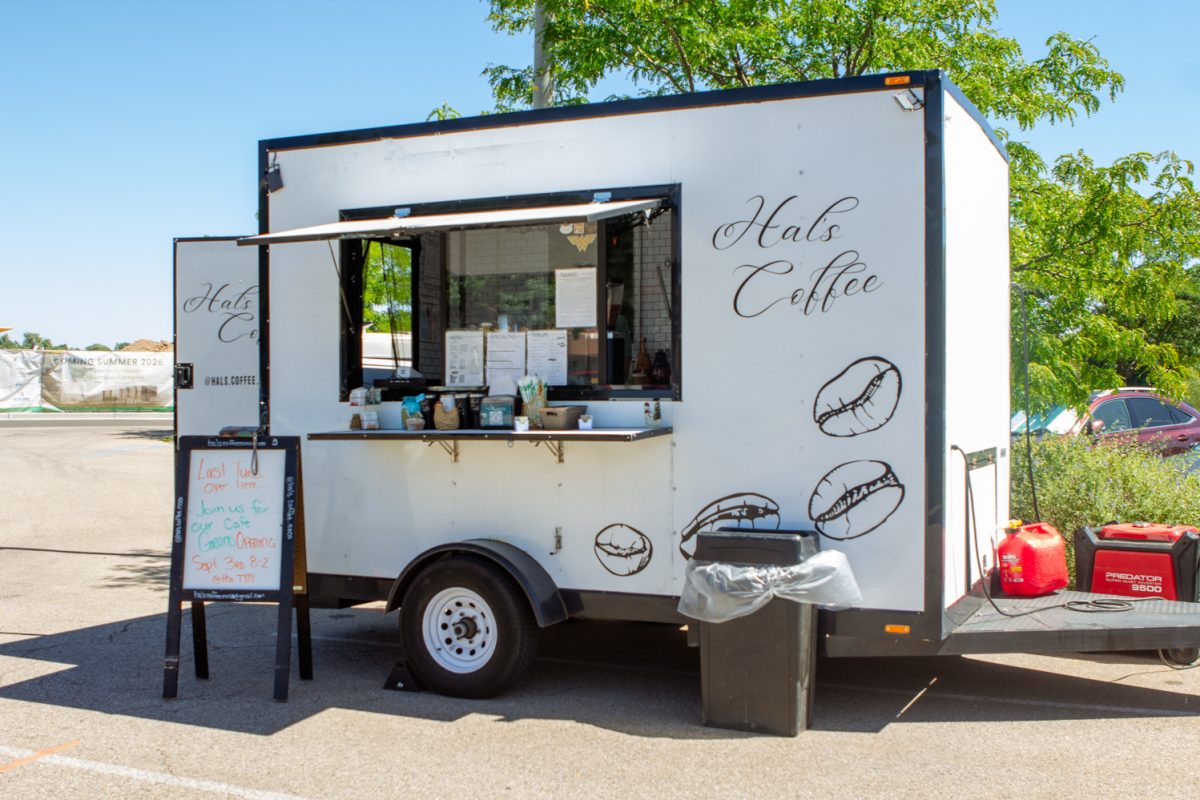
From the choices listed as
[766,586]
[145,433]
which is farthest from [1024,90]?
[145,433]

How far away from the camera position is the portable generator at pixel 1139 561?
6.22m

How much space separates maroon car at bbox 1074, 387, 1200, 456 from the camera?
13376 millimetres

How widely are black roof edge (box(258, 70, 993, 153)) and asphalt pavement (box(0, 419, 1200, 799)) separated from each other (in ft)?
→ 10.1

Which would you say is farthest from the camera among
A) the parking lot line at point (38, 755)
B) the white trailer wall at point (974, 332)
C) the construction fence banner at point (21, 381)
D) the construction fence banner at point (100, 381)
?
the construction fence banner at point (100, 381)

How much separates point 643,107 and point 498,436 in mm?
1870

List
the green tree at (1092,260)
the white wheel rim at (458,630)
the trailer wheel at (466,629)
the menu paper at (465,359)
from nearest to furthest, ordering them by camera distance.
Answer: the trailer wheel at (466,629), the white wheel rim at (458,630), the menu paper at (465,359), the green tree at (1092,260)

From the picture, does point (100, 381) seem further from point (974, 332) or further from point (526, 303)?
point (974, 332)

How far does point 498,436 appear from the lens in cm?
583

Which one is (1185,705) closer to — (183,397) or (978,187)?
(978,187)

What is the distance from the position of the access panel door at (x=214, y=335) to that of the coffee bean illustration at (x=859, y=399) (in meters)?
6.13

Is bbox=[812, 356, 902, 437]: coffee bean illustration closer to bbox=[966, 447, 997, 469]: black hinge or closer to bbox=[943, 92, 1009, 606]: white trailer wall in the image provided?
bbox=[943, 92, 1009, 606]: white trailer wall

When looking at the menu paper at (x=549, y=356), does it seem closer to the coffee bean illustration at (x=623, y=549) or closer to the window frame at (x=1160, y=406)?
the coffee bean illustration at (x=623, y=549)

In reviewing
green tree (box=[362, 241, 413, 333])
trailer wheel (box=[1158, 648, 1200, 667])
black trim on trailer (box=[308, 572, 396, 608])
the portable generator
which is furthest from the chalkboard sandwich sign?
trailer wheel (box=[1158, 648, 1200, 667])

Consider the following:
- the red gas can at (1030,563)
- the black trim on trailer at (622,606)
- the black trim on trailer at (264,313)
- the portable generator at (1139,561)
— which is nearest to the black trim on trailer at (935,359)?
the red gas can at (1030,563)
